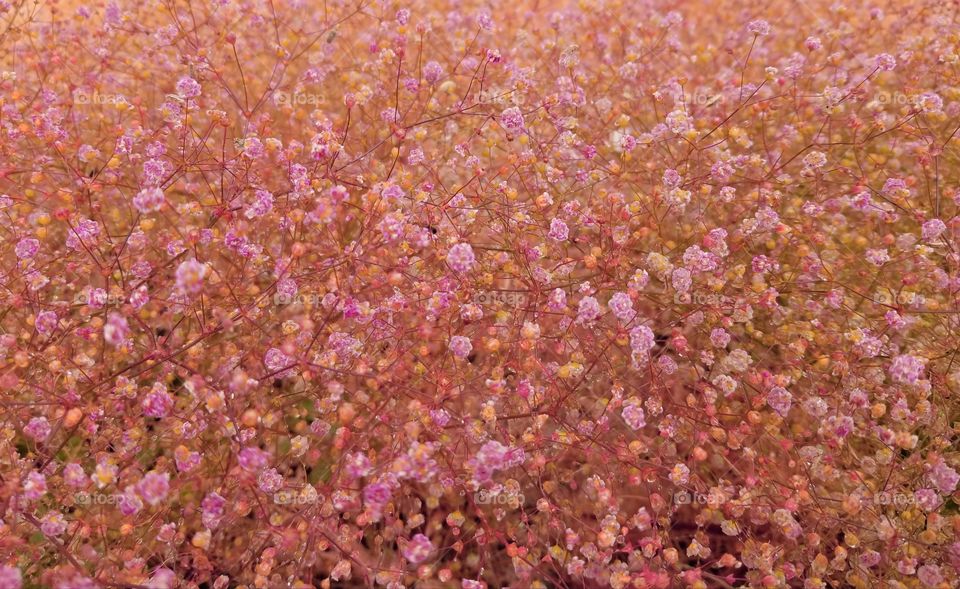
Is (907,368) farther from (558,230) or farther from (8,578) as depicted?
(8,578)

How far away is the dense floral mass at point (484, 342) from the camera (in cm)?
259

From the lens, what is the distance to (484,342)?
9.00ft

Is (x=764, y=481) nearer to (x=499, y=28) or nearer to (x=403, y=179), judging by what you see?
(x=403, y=179)

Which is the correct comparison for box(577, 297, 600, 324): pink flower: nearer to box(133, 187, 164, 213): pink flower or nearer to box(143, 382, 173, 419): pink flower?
box(143, 382, 173, 419): pink flower

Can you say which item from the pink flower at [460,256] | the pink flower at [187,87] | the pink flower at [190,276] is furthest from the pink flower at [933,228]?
the pink flower at [187,87]

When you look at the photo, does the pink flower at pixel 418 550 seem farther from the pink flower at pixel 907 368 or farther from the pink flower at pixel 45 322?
the pink flower at pixel 907 368

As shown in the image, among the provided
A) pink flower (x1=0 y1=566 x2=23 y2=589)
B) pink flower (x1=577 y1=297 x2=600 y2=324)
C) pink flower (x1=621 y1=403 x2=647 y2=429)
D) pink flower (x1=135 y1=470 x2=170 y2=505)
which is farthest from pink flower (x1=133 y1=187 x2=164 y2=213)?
pink flower (x1=621 y1=403 x2=647 y2=429)

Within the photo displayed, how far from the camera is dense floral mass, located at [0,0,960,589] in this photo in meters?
2.59

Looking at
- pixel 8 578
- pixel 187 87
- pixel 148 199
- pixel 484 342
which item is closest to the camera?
pixel 8 578

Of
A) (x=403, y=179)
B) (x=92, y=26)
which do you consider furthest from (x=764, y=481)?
(x=92, y=26)

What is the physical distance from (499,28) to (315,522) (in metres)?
3.69

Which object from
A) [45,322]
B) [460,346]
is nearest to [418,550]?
[460,346]

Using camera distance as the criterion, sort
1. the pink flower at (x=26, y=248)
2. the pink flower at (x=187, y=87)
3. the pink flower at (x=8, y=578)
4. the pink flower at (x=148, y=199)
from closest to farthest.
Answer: the pink flower at (x=8, y=578) < the pink flower at (x=148, y=199) < the pink flower at (x=26, y=248) < the pink flower at (x=187, y=87)

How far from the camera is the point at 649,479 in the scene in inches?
104
